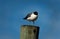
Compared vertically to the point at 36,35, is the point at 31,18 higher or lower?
higher

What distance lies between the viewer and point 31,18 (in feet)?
51.6

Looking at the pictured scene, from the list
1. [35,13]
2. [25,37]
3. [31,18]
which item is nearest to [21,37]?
[25,37]

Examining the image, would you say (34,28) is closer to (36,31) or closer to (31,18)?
(36,31)

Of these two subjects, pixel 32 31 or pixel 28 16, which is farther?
pixel 28 16

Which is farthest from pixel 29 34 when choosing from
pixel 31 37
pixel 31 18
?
pixel 31 18

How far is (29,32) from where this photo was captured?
672 centimetres

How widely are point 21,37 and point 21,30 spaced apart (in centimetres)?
23

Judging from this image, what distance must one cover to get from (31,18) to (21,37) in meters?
8.94

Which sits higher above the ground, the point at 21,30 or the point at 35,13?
the point at 35,13

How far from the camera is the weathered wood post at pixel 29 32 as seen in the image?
6.65 meters

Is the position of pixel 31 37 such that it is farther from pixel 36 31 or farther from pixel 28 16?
pixel 28 16

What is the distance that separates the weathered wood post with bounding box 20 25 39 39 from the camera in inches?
262

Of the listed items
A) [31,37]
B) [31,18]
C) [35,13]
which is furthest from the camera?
[35,13]

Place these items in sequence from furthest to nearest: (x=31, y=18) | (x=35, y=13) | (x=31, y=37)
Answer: (x=35, y=13) < (x=31, y=18) < (x=31, y=37)
